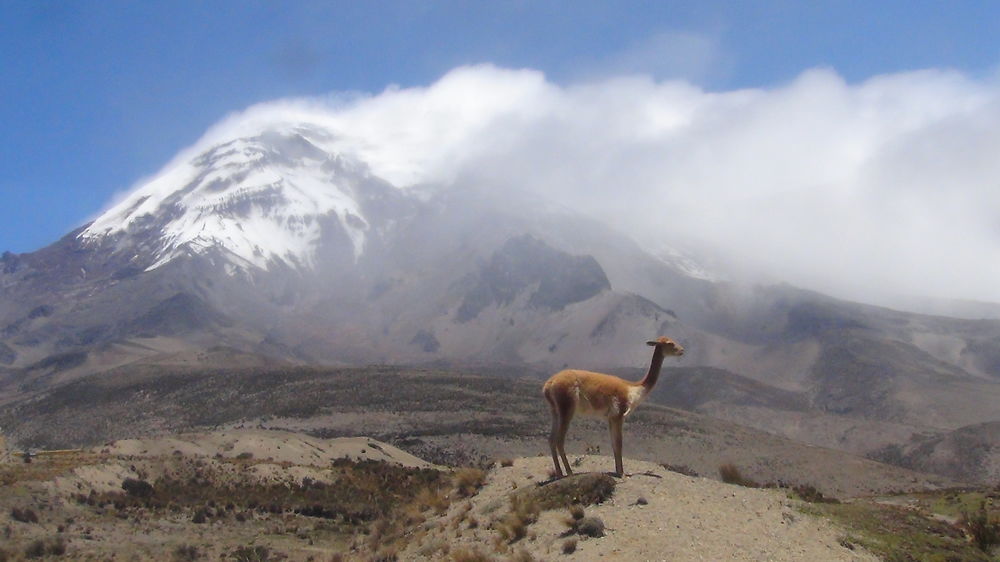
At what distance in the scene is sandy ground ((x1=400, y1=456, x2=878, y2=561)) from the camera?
45.6ft

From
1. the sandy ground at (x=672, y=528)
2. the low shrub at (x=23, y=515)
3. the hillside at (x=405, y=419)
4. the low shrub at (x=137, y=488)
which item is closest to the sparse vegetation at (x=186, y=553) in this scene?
the low shrub at (x=23, y=515)

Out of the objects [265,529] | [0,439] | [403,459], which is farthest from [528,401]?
[265,529]

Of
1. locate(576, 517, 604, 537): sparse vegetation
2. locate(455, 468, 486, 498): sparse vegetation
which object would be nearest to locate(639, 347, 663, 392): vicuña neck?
locate(576, 517, 604, 537): sparse vegetation

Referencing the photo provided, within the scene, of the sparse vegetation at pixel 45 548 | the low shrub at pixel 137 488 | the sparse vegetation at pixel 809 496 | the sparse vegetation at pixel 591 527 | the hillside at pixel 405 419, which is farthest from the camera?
the hillside at pixel 405 419

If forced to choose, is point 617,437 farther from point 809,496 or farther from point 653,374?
point 809,496

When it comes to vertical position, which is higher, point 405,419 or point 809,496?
point 809,496

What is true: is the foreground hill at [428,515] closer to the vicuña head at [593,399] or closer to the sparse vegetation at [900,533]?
the sparse vegetation at [900,533]

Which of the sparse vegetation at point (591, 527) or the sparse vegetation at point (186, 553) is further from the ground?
the sparse vegetation at point (591, 527)

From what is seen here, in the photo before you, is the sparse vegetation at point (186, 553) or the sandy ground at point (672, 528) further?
the sparse vegetation at point (186, 553)

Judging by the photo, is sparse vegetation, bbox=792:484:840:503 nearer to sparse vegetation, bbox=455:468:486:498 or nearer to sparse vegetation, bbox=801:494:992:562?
sparse vegetation, bbox=801:494:992:562

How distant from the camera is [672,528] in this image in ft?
47.8

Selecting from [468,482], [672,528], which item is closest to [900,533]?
[672,528]

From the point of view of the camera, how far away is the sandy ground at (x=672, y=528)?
13.9 meters

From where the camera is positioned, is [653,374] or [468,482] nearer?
[653,374]
